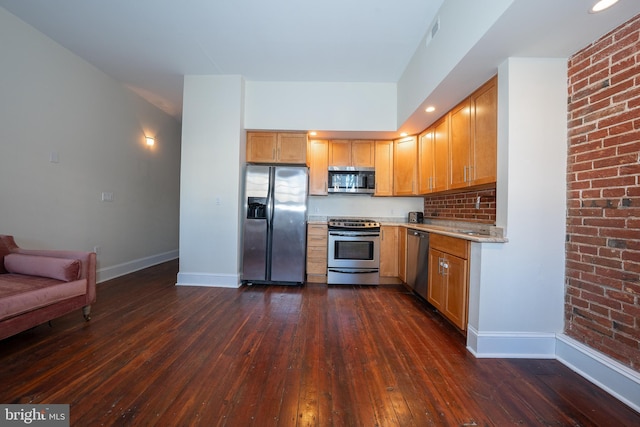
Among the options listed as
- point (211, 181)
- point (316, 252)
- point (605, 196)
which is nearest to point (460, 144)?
point (605, 196)

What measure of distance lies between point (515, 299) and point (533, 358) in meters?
0.45

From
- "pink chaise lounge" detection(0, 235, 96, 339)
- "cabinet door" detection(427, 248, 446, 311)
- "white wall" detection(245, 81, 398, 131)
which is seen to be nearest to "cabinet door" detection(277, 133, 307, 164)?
"white wall" detection(245, 81, 398, 131)

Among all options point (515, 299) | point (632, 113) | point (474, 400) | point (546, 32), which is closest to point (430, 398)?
point (474, 400)

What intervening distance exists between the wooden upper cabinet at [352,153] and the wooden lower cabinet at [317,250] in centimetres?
111

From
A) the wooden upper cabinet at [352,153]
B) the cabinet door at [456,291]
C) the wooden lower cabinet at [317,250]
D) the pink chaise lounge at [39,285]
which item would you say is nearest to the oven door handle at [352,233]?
the wooden lower cabinet at [317,250]

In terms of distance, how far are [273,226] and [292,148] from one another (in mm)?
1187

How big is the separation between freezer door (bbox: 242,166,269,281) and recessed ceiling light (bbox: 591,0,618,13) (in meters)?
3.24

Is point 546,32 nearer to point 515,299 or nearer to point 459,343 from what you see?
point 515,299

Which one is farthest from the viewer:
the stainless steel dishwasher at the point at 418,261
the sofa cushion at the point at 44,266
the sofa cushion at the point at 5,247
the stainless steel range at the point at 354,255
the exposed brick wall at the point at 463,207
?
the stainless steel range at the point at 354,255

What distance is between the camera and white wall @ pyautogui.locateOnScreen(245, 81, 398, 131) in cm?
359

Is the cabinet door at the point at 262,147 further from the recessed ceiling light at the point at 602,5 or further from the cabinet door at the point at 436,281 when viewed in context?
the recessed ceiling light at the point at 602,5

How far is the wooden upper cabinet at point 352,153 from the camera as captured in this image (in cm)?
405

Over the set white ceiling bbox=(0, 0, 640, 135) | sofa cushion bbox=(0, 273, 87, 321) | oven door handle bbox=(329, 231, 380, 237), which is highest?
white ceiling bbox=(0, 0, 640, 135)

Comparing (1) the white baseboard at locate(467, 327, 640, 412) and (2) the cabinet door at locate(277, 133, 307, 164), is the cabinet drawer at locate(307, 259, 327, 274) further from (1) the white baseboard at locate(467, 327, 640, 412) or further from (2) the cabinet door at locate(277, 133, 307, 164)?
(1) the white baseboard at locate(467, 327, 640, 412)
